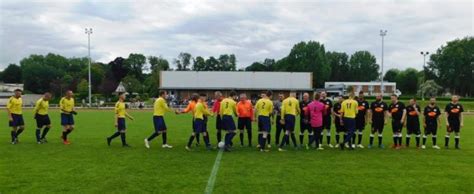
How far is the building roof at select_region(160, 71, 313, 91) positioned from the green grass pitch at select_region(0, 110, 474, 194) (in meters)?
57.9

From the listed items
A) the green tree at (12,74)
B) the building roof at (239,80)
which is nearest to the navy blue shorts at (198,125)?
the building roof at (239,80)

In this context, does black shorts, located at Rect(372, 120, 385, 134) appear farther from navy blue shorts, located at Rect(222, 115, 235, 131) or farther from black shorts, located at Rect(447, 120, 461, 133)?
navy blue shorts, located at Rect(222, 115, 235, 131)

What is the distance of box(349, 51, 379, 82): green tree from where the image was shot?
5344 inches

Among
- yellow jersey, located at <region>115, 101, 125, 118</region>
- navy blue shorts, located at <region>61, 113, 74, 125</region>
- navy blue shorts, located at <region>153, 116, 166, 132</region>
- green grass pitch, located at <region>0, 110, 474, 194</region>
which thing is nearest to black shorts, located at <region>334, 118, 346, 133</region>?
green grass pitch, located at <region>0, 110, 474, 194</region>

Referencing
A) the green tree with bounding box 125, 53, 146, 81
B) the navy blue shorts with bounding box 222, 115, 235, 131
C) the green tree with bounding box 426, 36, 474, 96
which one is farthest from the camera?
the green tree with bounding box 125, 53, 146, 81

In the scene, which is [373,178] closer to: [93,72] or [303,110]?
[303,110]

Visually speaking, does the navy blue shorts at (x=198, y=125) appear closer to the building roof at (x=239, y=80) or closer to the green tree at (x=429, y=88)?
the building roof at (x=239, y=80)

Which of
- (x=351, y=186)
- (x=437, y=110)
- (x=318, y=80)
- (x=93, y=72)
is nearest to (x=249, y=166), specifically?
(x=351, y=186)

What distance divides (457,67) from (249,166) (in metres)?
104

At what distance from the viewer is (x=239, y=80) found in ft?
237

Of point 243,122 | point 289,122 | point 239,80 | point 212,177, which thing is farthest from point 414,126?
point 239,80

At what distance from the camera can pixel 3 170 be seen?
31.3 feet

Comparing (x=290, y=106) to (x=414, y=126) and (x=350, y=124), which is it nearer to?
(x=350, y=124)

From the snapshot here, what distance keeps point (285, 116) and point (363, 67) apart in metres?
130
